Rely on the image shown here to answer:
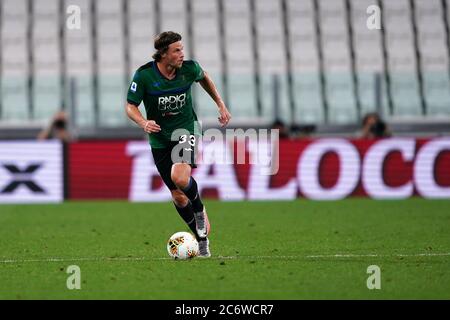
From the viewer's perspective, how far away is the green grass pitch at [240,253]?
27.1ft

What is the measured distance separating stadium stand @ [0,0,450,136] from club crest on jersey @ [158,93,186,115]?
12955 millimetres

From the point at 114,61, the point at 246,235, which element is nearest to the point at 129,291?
the point at 246,235

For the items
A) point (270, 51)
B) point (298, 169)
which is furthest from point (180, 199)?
point (270, 51)

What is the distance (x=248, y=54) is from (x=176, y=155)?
49.7 feet

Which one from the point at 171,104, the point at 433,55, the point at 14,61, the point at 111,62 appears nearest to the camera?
the point at 171,104

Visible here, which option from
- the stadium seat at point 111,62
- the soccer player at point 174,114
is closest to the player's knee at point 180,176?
the soccer player at point 174,114

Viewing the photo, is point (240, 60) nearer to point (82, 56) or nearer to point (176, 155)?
point (82, 56)

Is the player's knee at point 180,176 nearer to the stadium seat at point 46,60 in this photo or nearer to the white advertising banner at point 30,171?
the white advertising banner at point 30,171

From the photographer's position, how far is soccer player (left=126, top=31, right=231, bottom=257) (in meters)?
10.3

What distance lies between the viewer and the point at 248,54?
2541 cm

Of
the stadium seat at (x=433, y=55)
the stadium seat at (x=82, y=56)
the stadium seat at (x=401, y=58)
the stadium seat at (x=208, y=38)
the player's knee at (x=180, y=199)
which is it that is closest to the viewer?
the player's knee at (x=180, y=199)

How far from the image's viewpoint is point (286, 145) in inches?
766

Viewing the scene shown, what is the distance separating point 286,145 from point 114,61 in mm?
7276

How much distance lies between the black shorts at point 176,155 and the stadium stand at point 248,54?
12.8 m
